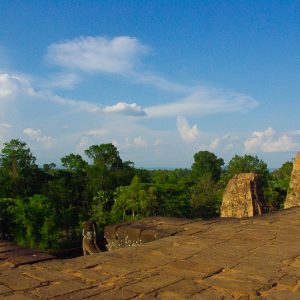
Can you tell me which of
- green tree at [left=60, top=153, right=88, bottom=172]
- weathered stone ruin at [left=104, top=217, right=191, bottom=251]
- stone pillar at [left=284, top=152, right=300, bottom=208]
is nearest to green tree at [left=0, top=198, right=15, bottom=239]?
green tree at [left=60, top=153, right=88, bottom=172]

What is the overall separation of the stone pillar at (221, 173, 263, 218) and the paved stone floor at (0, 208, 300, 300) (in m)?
9.71

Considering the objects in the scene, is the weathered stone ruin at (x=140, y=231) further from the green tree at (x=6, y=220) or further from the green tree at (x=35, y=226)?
the green tree at (x=6, y=220)

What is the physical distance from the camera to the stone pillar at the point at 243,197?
1408cm

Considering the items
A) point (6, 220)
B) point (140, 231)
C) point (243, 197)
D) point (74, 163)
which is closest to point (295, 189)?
point (243, 197)

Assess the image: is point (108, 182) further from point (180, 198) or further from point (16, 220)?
point (16, 220)

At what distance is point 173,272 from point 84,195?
2956 cm

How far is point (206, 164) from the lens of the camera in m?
56.2

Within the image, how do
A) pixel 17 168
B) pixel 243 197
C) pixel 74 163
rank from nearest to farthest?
pixel 243 197
pixel 17 168
pixel 74 163

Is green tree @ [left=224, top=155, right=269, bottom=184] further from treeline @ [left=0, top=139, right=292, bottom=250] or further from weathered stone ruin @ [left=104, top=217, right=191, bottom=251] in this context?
weathered stone ruin @ [left=104, top=217, right=191, bottom=251]

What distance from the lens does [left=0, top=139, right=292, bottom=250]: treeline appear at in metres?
23.4

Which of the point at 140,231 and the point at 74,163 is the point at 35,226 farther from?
the point at 140,231

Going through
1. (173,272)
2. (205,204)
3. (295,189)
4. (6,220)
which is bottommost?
(205,204)

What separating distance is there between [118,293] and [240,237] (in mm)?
2421

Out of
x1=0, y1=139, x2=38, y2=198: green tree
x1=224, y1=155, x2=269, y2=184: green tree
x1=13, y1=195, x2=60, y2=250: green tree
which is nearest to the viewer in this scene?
x1=13, y1=195, x2=60, y2=250: green tree
